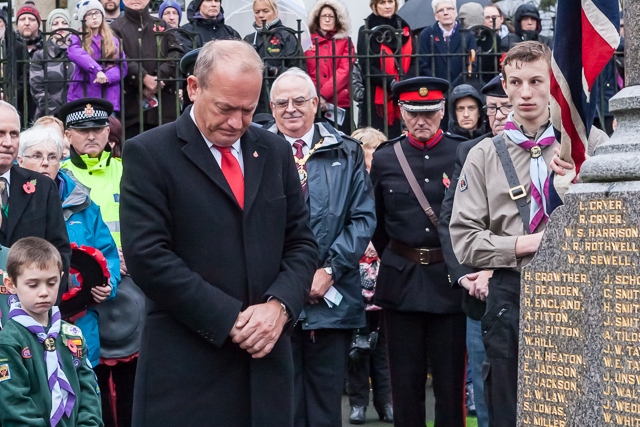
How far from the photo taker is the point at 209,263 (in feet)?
14.3

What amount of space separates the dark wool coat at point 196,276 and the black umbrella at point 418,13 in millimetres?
8511

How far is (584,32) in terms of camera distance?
5.16m

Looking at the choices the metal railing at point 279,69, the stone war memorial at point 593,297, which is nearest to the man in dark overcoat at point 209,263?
the stone war memorial at point 593,297

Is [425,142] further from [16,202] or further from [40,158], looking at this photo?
[16,202]

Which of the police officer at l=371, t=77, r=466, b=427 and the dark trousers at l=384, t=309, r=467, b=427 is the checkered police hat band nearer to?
the police officer at l=371, t=77, r=466, b=427

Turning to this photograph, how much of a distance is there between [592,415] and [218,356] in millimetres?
1496

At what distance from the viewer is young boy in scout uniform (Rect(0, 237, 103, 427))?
222 inches

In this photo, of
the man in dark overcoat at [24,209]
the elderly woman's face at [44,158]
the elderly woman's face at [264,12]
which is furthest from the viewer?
the elderly woman's face at [264,12]

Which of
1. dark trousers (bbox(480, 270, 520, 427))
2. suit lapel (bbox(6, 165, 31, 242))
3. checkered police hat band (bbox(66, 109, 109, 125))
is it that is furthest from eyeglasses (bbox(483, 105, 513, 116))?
suit lapel (bbox(6, 165, 31, 242))

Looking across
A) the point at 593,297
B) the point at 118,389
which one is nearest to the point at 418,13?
the point at 118,389

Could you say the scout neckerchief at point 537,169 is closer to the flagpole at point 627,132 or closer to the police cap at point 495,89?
the flagpole at point 627,132

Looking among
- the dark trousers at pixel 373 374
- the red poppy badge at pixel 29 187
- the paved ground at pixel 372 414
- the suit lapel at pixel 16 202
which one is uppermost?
the red poppy badge at pixel 29 187

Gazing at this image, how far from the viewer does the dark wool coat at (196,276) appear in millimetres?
4316

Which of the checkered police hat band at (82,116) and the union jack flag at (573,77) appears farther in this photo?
the checkered police hat band at (82,116)
